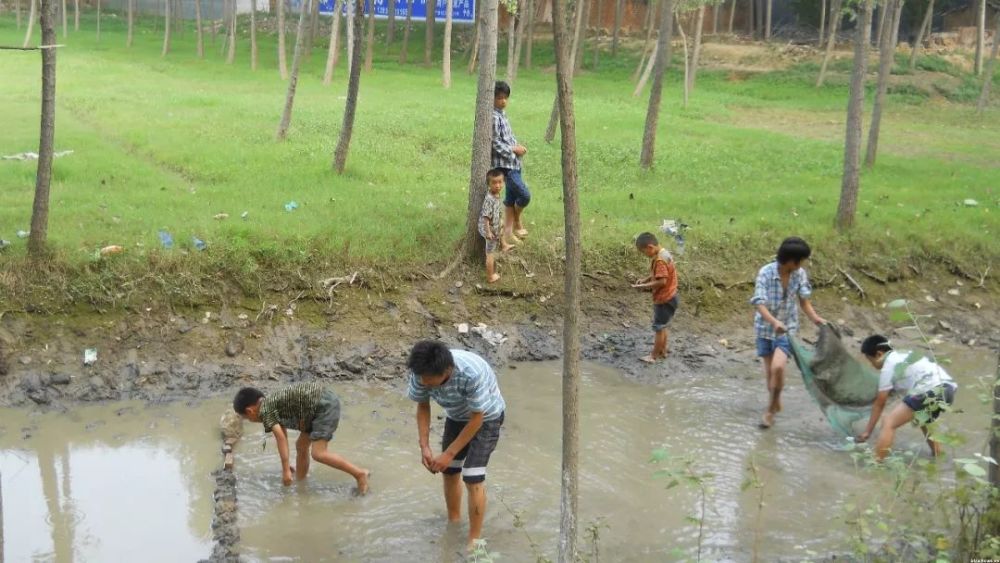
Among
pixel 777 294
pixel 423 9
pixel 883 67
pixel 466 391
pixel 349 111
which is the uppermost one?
pixel 423 9

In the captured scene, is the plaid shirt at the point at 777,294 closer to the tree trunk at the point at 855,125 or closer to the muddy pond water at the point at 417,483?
the muddy pond water at the point at 417,483

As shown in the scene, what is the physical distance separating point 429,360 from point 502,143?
5.48 m

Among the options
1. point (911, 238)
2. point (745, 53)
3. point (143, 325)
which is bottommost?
point (143, 325)

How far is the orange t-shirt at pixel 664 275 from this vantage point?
31.5ft

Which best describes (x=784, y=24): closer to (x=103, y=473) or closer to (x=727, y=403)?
(x=727, y=403)

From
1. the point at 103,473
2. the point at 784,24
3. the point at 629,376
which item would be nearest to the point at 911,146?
the point at 629,376

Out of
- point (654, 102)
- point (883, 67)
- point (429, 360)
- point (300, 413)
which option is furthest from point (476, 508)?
point (883, 67)

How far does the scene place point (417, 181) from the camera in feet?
43.6

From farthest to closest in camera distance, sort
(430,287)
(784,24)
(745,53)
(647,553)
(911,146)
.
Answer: (784,24), (745,53), (911,146), (430,287), (647,553)

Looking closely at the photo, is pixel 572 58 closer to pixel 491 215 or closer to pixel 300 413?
pixel 491 215

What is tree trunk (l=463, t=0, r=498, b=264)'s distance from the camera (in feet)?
33.3

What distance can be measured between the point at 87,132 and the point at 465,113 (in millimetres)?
6971

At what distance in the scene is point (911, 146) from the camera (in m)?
18.8

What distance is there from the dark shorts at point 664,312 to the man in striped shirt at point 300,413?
12.8 feet
